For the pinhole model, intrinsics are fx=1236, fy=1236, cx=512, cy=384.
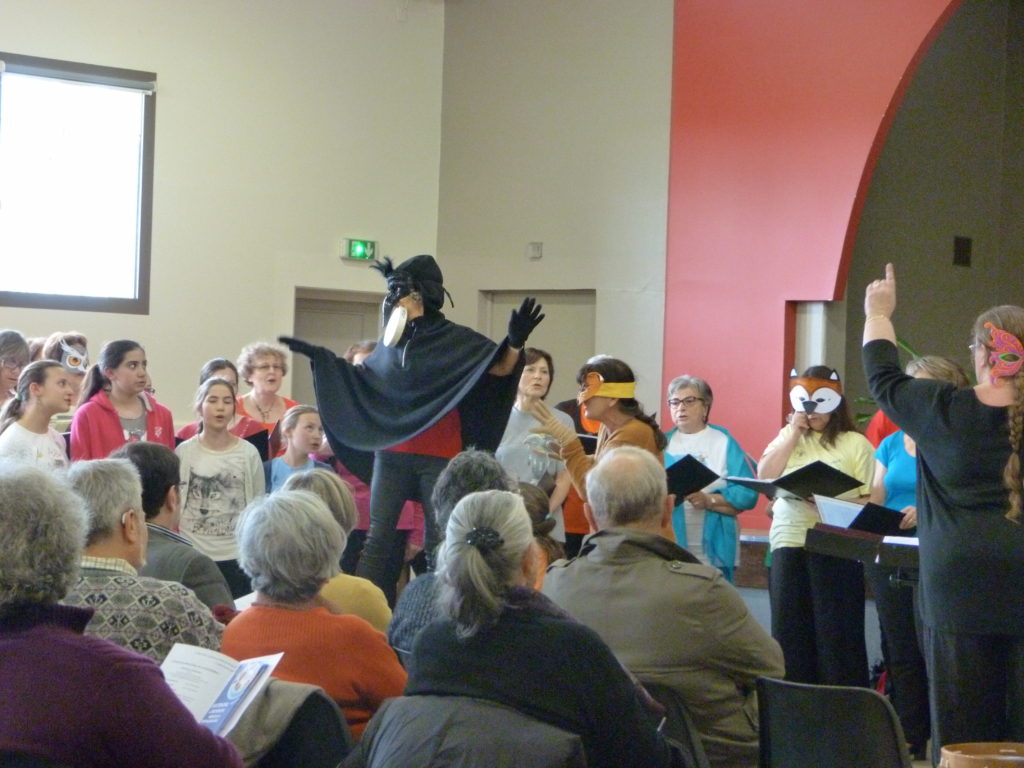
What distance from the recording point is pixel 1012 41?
29.5 feet

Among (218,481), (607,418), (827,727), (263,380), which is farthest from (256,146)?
(827,727)

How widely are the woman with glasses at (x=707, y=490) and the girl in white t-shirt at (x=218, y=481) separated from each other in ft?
5.46

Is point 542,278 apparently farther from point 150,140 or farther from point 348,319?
point 150,140

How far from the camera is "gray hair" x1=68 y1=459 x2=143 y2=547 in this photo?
2.35m

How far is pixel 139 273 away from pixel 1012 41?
6362 mm

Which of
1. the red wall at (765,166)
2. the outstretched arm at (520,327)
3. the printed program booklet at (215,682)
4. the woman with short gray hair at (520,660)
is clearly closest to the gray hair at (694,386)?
the outstretched arm at (520,327)

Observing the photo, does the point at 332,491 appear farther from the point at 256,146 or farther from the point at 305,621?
the point at 256,146

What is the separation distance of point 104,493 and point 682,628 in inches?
44.9

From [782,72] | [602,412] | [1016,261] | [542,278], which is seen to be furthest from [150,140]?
[1016,261]

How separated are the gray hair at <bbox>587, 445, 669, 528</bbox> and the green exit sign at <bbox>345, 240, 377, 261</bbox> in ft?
19.1

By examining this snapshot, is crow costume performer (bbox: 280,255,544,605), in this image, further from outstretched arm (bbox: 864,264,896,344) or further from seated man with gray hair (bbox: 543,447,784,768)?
seated man with gray hair (bbox: 543,447,784,768)

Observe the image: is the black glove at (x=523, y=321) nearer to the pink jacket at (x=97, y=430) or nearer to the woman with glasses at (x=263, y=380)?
the pink jacket at (x=97, y=430)

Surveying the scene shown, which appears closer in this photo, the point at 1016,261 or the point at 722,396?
the point at 722,396

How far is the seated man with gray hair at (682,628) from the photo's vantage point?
237cm
